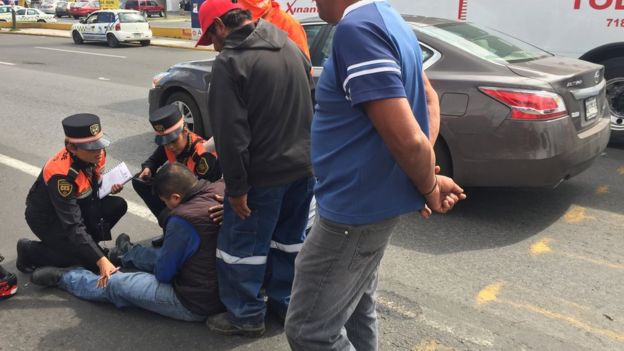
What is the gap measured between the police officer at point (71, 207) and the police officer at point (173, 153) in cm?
34

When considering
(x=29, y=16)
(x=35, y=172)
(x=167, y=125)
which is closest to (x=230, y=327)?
(x=167, y=125)

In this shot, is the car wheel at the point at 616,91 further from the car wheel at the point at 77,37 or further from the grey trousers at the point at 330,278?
the car wheel at the point at 77,37

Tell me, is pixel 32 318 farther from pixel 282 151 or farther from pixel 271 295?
pixel 282 151

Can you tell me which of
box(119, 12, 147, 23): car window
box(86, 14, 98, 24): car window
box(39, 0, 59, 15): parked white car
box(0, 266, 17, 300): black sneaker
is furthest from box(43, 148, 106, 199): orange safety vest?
box(39, 0, 59, 15): parked white car

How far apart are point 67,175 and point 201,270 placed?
989 mm

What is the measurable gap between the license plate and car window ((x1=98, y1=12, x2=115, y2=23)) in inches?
787

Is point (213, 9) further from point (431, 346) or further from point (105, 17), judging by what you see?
point (105, 17)

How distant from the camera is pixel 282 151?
257 centimetres

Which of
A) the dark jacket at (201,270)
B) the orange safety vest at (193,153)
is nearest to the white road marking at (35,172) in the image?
the orange safety vest at (193,153)

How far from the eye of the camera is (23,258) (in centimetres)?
342

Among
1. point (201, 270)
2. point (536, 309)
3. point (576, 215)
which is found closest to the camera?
point (201, 270)

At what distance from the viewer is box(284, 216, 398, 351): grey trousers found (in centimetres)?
177

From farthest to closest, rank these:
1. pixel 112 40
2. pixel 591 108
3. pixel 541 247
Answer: pixel 112 40
pixel 591 108
pixel 541 247

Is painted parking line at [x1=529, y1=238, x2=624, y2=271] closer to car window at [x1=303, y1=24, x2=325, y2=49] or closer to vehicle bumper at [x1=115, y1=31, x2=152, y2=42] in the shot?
car window at [x1=303, y1=24, x2=325, y2=49]
